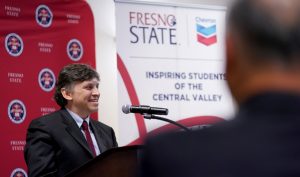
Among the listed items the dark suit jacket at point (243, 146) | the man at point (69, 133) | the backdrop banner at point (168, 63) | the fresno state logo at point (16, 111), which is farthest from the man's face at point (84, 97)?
the dark suit jacket at point (243, 146)

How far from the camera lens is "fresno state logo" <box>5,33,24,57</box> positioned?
16.8ft

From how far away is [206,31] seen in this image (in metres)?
6.16

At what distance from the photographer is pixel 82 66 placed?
4.04 m

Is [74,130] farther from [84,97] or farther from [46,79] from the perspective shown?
[46,79]

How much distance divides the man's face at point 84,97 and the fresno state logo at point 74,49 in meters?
1.48

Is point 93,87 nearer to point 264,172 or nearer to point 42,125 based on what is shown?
point 42,125

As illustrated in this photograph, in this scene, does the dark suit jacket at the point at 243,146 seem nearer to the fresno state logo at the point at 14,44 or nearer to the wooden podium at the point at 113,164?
the wooden podium at the point at 113,164

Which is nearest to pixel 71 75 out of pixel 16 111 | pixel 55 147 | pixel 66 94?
pixel 66 94

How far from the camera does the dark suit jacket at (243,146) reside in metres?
0.82

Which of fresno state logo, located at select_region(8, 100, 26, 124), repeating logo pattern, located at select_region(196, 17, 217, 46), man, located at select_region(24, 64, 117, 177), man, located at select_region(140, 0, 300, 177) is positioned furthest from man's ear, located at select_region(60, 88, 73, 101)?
man, located at select_region(140, 0, 300, 177)

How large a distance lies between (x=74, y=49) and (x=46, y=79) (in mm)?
440

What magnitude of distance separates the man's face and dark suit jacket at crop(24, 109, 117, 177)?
0.69 feet

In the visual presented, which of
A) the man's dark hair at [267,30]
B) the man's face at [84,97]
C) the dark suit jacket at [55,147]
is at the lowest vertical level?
the dark suit jacket at [55,147]

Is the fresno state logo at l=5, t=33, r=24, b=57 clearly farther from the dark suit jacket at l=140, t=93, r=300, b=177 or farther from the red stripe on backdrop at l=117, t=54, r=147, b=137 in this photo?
the dark suit jacket at l=140, t=93, r=300, b=177
